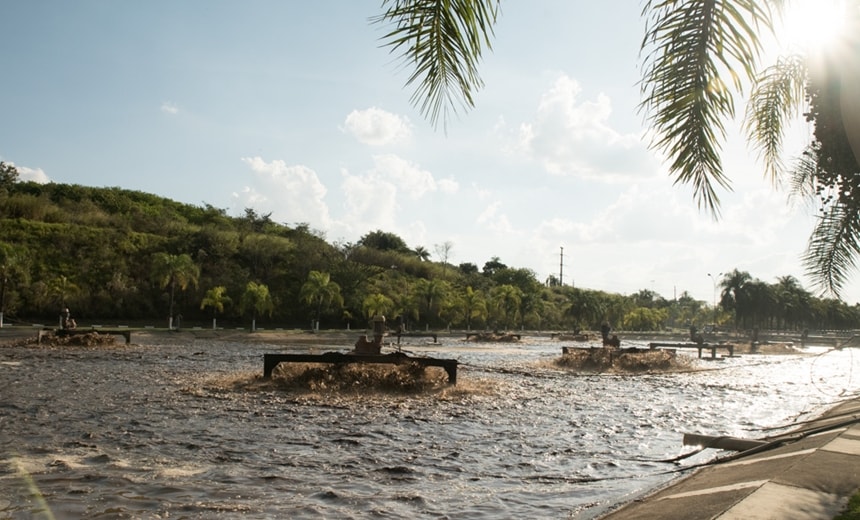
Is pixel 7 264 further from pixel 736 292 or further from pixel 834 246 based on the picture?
pixel 736 292

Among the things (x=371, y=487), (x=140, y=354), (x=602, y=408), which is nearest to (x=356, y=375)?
(x=602, y=408)

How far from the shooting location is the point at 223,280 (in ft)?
215

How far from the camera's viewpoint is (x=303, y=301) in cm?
6694

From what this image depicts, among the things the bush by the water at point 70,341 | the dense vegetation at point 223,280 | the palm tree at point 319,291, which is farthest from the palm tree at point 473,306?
the bush by the water at point 70,341

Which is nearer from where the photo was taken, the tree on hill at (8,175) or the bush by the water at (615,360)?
the bush by the water at (615,360)

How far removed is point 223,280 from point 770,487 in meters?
64.2

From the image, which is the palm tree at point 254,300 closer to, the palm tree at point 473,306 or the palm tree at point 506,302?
the palm tree at point 473,306

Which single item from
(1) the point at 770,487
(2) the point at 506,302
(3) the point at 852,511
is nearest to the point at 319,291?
(2) the point at 506,302

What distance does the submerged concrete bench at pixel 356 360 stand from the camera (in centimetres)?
1580

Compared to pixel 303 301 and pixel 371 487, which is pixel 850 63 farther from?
pixel 303 301

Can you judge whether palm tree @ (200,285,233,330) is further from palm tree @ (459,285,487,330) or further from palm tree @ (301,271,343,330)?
palm tree @ (459,285,487,330)

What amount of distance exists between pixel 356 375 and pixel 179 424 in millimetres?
5966

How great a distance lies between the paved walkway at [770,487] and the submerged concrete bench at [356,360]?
9118mm

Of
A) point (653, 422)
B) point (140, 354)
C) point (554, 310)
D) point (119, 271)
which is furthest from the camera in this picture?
point (554, 310)
